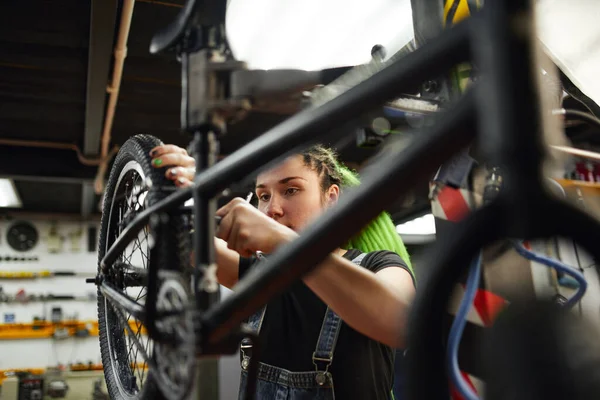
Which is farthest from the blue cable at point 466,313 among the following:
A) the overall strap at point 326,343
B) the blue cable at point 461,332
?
the overall strap at point 326,343

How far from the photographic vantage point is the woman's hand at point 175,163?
885mm

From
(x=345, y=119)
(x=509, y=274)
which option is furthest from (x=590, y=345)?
(x=345, y=119)

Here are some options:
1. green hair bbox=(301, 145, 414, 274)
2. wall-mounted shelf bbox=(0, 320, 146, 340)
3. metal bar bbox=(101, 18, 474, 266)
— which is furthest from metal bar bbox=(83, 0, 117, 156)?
wall-mounted shelf bbox=(0, 320, 146, 340)

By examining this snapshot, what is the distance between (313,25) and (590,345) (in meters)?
1.87

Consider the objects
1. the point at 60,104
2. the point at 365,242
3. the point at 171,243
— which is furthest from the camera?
the point at 60,104

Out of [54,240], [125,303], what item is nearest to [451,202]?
[125,303]

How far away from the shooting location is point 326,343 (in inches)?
45.7

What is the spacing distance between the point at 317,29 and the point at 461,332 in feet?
5.88

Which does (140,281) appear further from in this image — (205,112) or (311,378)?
(205,112)

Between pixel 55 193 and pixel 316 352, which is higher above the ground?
pixel 55 193

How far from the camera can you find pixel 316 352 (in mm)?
1160

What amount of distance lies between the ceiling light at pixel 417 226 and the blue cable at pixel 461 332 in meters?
5.57

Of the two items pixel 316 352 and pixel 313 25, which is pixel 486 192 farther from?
pixel 313 25

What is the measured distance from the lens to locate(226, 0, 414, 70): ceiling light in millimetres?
1905
